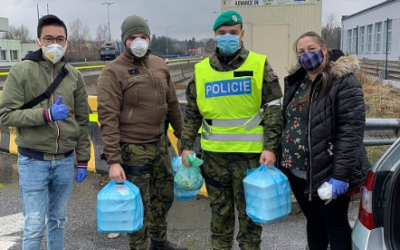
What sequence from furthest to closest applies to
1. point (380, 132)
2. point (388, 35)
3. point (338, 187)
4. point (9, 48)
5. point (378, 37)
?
point (9, 48) < point (378, 37) < point (388, 35) < point (380, 132) < point (338, 187)

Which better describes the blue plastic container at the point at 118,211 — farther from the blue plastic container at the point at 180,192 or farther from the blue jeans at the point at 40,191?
the blue plastic container at the point at 180,192

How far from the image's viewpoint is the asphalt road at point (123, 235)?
12.9ft

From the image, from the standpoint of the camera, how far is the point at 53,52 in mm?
2951

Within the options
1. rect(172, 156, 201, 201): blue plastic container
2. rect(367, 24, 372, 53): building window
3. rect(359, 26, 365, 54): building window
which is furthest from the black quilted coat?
rect(359, 26, 365, 54): building window

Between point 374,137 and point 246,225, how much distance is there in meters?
2.23

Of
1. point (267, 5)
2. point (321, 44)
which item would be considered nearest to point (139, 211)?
point (321, 44)

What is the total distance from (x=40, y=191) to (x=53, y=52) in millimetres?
1059

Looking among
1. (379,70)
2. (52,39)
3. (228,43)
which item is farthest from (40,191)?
(379,70)

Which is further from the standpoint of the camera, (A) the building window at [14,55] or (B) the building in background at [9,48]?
(A) the building window at [14,55]

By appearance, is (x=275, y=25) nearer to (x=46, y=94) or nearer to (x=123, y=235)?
(x=123, y=235)

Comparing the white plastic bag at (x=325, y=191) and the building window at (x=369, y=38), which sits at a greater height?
the building window at (x=369, y=38)

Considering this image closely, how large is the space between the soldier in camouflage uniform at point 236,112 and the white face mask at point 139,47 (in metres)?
0.47

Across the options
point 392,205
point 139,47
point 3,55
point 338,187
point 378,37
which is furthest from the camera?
point 3,55

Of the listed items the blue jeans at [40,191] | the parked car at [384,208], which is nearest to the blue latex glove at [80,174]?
the blue jeans at [40,191]
